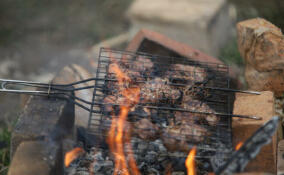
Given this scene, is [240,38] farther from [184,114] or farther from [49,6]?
[49,6]

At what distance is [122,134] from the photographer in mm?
2719

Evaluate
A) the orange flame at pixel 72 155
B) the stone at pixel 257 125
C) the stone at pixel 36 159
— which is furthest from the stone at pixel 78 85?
the stone at pixel 257 125

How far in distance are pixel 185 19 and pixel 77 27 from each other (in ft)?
7.97

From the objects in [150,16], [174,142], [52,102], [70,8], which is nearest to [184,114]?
[174,142]

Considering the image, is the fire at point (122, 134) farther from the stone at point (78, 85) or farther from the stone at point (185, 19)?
the stone at point (185, 19)

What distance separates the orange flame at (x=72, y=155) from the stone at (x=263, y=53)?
2.04 meters

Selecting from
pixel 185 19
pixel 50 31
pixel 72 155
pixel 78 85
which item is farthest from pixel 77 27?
pixel 72 155

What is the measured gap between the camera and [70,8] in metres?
6.70

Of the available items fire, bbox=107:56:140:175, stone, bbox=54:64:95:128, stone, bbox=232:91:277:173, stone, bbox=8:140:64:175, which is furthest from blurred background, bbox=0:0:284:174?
stone, bbox=232:91:277:173

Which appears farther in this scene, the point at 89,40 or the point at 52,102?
the point at 89,40

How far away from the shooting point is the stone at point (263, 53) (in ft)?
10.6

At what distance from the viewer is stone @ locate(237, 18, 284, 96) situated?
3.23m

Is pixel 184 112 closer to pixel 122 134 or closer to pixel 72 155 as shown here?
pixel 122 134

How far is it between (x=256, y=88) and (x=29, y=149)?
2.46 metres
